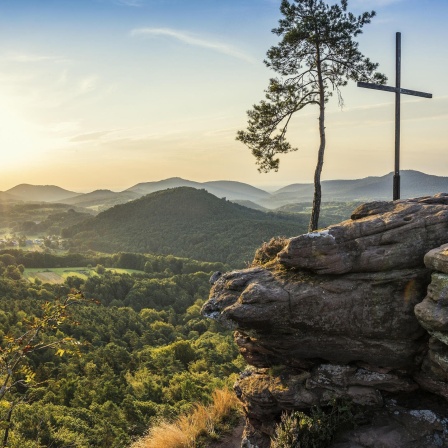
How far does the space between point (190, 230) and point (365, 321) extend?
532ft

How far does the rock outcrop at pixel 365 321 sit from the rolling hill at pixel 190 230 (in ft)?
370

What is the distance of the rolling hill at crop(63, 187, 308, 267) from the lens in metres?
144

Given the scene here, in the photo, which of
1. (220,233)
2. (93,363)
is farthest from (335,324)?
(220,233)

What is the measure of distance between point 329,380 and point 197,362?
45.5 m

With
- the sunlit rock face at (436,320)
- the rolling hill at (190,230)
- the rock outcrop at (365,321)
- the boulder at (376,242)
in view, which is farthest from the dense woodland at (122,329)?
the sunlit rock face at (436,320)

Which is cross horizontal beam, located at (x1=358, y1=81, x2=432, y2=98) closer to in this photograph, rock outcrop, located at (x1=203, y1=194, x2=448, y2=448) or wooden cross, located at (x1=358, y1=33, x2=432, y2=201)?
wooden cross, located at (x1=358, y1=33, x2=432, y2=201)

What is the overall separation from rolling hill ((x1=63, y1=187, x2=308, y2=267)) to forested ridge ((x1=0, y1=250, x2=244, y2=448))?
861 inches

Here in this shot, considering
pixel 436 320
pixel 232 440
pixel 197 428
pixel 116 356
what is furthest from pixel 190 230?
pixel 436 320

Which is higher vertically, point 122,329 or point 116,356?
point 116,356

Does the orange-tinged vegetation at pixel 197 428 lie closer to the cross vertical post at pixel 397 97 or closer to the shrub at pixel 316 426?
the shrub at pixel 316 426

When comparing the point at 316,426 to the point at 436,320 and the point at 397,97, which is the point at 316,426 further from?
the point at 397,97

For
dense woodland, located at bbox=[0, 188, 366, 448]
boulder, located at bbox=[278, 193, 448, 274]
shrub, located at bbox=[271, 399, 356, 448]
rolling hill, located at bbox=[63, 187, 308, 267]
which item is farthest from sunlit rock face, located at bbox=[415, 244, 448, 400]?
rolling hill, located at bbox=[63, 187, 308, 267]

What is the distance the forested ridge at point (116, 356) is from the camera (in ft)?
79.0

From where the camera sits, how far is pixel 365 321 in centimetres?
971
